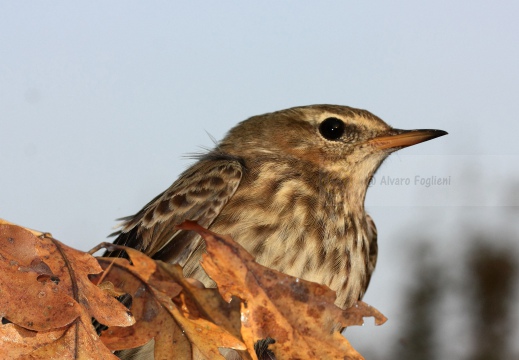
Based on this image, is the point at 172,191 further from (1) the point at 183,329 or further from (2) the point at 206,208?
(1) the point at 183,329

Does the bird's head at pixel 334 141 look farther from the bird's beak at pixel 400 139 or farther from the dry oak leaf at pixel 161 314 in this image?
the dry oak leaf at pixel 161 314

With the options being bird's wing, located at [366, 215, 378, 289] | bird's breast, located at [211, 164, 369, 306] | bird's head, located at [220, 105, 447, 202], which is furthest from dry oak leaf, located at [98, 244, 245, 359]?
bird's wing, located at [366, 215, 378, 289]

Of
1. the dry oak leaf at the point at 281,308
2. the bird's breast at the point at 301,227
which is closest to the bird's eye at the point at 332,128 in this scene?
the bird's breast at the point at 301,227

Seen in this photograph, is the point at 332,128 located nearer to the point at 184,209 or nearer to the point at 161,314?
the point at 184,209

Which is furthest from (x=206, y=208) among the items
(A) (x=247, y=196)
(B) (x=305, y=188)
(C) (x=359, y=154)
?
(C) (x=359, y=154)

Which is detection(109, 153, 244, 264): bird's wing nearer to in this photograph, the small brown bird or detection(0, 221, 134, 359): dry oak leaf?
the small brown bird

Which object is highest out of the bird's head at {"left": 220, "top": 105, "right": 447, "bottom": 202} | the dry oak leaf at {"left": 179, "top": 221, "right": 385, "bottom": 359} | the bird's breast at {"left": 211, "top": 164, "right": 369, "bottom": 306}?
the bird's head at {"left": 220, "top": 105, "right": 447, "bottom": 202}
